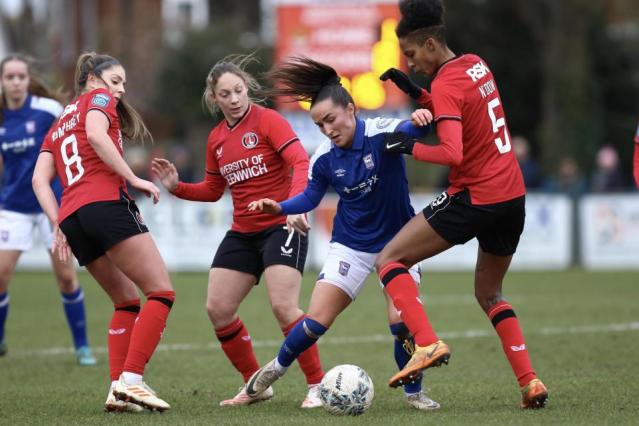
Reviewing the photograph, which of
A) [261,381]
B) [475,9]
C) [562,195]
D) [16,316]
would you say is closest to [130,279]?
[261,381]

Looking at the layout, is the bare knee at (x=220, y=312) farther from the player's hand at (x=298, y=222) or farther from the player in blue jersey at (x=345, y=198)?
the player's hand at (x=298, y=222)

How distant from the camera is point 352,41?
756 inches

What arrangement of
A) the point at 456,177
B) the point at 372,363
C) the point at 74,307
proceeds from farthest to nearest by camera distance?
the point at 74,307 → the point at 372,363 → the point at 456,177

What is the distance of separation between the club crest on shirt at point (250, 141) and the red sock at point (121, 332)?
122 centimetres

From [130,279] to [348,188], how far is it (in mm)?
1424

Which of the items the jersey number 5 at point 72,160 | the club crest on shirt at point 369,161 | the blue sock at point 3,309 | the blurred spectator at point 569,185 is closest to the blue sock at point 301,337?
the club crest on shirt at point 369,161

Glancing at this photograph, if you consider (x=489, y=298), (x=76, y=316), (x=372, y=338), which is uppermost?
(x=489, y=298)

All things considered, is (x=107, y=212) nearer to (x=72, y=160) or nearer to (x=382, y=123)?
(x=72, y=160)

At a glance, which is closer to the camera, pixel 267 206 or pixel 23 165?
pixel 267 206

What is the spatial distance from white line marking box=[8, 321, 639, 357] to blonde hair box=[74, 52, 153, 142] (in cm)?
333

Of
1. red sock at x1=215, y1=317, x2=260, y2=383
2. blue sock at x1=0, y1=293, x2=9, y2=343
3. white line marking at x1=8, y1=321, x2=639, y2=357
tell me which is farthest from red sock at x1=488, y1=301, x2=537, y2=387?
blue sock at x1=0, y1=293, x2=9, y2=343

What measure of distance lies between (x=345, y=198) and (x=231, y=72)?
1.12 metres

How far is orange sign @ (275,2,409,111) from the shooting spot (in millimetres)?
19000

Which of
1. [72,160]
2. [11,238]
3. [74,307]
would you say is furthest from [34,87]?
[72,160]
